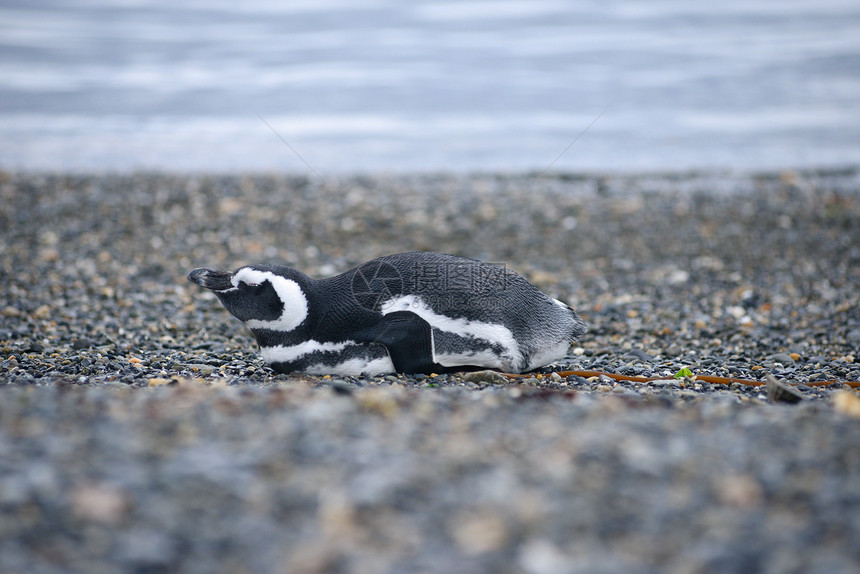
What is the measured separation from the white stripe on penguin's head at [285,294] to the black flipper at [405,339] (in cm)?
34

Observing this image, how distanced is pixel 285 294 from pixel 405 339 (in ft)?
2.05

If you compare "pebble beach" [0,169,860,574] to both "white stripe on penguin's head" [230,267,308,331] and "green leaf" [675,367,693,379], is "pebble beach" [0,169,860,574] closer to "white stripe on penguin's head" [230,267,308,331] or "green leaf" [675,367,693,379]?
"green leaf" [675,367,693,379]

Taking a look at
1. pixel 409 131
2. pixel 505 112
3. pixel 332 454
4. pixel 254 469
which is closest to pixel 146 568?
pixel 254 469

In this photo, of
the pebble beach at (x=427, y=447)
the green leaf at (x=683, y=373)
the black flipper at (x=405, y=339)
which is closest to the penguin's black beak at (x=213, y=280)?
the pebble beach at (x=427, y=447)

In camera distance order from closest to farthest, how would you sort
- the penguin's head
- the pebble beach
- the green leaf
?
the pebble beach, the penguin's head, the green leaf

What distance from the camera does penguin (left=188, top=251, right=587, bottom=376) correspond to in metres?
4.24

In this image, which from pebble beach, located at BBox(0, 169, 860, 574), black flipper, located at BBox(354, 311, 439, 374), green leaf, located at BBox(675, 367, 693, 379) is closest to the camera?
pebble beach, located at BBox(0, 169, 860, 574)

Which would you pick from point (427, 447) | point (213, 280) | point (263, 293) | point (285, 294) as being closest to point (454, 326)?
point (285, 294)

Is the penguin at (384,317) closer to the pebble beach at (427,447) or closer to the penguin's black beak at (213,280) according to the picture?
the penguin's black beak at (213,280)

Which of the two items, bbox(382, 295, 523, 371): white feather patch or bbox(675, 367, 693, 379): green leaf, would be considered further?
bbox(675, 367, 693, 379): green leaf

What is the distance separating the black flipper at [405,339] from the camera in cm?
418

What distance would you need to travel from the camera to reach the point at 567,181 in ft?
32.4

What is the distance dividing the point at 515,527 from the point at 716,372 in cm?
265

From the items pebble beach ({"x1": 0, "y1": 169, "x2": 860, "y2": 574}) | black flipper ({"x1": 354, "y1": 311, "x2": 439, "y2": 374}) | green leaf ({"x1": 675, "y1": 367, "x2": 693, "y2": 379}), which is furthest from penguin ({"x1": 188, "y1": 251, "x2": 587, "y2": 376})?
green leaf ({"x1": 675, "y1": 367, "x2": 693, "y2": 379})
